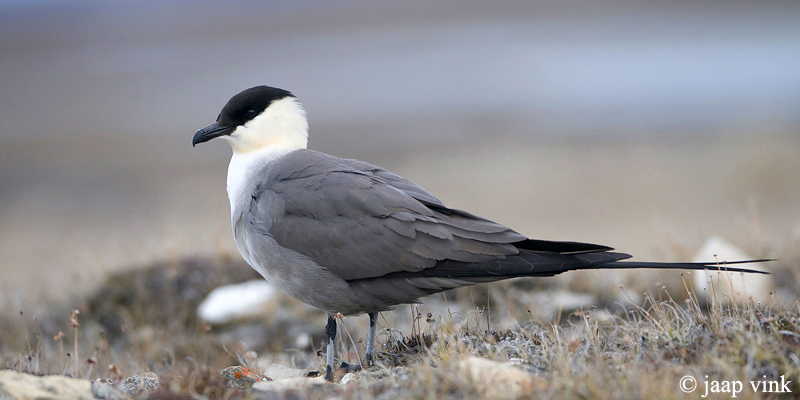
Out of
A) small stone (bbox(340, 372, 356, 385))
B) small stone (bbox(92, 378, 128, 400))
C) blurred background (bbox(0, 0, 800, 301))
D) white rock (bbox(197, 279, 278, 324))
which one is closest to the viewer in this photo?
small stone (bbox(92, 378, 128, 400))

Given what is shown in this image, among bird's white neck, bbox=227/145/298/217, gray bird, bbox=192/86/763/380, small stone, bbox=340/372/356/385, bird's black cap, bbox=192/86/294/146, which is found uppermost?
bird's black cap, bbox=192/86/294/146

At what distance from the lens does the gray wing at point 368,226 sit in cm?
362

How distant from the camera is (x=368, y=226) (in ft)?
12.1

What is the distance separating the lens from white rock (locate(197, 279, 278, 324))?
5938 millimetres

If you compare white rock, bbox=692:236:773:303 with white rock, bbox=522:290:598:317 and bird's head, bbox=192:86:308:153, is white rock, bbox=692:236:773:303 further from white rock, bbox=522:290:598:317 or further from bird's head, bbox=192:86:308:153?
bird's head, bbox=192:86:308:153

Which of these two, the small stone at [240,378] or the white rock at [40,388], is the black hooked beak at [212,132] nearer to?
the small stone at [240,378]

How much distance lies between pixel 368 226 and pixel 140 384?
1.38m

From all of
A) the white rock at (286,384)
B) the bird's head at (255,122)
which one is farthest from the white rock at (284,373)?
the bird's head at (255,122)

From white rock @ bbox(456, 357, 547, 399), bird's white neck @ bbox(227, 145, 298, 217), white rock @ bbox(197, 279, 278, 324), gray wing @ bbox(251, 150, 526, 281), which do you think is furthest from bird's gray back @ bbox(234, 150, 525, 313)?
white rock @ bbox(197, 279, 278, 324)

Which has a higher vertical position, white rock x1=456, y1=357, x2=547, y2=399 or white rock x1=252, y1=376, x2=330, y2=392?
white rock x1=456, y1=357, x2=547, y2=399

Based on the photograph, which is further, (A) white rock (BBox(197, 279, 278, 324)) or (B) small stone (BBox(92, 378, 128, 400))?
(A) white rock (BBox(197, 279, 278, 324))

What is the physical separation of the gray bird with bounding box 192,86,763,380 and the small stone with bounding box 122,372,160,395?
814 mm

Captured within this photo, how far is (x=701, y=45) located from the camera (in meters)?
25.9

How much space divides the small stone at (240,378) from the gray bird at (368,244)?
37 cm
